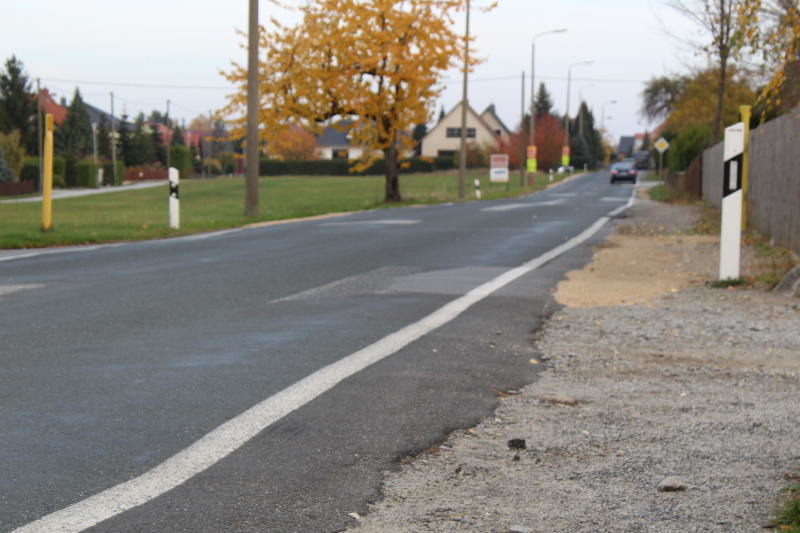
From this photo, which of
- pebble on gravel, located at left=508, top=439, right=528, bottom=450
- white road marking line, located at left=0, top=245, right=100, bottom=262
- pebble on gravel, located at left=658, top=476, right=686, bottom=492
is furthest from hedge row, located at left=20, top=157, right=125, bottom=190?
pebble on gravel, located at left=658, top=476, right=686, bottom=492

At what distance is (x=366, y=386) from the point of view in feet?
17.8

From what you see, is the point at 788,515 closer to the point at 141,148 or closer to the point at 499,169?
the point at 499,169

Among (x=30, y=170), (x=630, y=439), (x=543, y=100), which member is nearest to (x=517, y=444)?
(x=630, y=439)

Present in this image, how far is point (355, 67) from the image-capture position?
35.8 meters

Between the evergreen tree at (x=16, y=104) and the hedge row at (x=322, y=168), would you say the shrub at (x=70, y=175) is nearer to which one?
the evergreen tree at (x=16, y=104)

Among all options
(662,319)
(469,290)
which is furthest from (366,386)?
(469,290)

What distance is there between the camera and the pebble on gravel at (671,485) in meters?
3.80

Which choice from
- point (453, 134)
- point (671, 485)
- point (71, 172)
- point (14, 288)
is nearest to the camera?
point (671, 485)

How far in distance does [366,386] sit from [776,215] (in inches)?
447

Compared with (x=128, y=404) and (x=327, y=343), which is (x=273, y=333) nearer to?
(x=327, y=343)

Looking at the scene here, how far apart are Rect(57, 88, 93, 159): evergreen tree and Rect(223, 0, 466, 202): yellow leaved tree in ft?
191

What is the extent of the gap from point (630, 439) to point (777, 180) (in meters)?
11.7

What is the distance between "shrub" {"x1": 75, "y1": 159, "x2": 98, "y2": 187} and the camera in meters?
72.4

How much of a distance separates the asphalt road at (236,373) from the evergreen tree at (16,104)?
7195 cm
